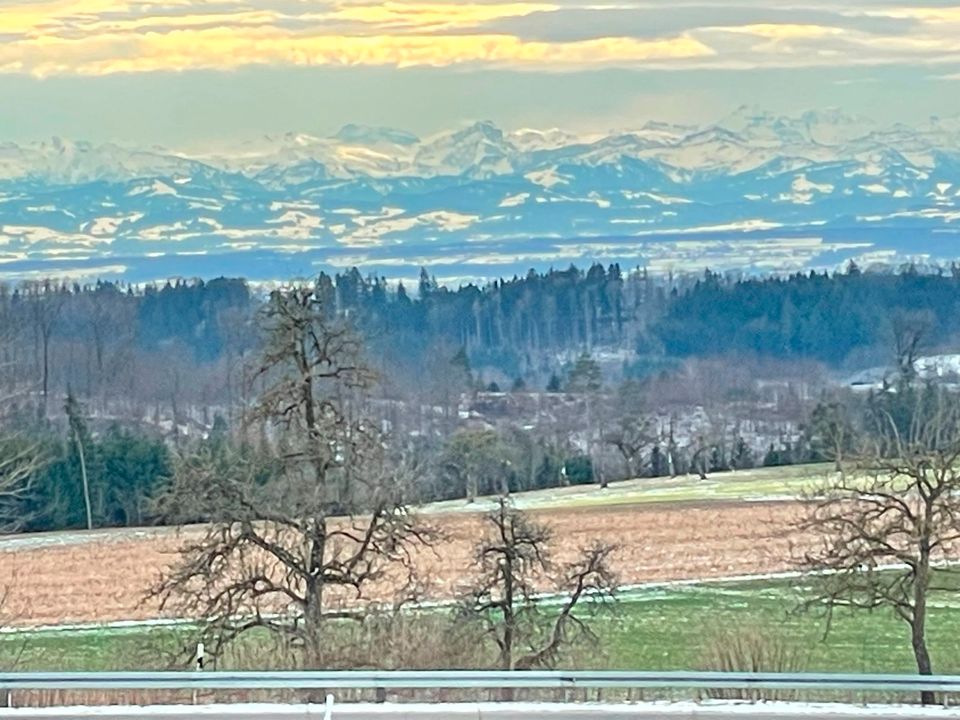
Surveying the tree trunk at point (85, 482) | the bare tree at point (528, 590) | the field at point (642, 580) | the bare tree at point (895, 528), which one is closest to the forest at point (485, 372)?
the tree trunk at point (85, 482)

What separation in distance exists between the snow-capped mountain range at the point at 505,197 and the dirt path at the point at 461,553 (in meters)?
3.19

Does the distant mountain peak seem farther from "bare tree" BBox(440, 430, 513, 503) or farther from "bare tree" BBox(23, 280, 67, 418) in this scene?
"bare tree" BBox(440, 430, 513, 503)

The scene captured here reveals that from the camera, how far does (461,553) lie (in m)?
10.7

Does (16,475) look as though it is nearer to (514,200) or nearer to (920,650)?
(514,200)

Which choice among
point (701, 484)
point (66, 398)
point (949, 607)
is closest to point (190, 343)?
point (66, 398)

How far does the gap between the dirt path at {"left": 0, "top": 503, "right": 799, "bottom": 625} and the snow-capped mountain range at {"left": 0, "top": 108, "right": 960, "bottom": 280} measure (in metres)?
3.19

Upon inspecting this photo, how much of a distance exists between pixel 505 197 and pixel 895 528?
23.6ft

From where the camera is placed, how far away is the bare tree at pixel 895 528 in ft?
31.8

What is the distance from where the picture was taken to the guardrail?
519 centimetres

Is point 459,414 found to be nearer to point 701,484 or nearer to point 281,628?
point 701,484

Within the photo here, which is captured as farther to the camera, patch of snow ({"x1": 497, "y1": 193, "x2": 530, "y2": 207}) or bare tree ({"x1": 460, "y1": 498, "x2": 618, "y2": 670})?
patch of snow ({"x1": 497, "y1": 193, "x2": 530, "y2": 207})

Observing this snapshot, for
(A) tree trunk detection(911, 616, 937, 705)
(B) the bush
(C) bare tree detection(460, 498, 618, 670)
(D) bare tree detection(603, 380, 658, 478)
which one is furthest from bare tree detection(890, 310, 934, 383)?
(B) the bush

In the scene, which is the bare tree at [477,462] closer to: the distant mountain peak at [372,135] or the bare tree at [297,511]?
the bare tree at [297,511]

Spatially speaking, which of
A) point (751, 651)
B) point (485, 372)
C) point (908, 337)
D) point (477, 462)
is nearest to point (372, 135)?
point (485, 372)
